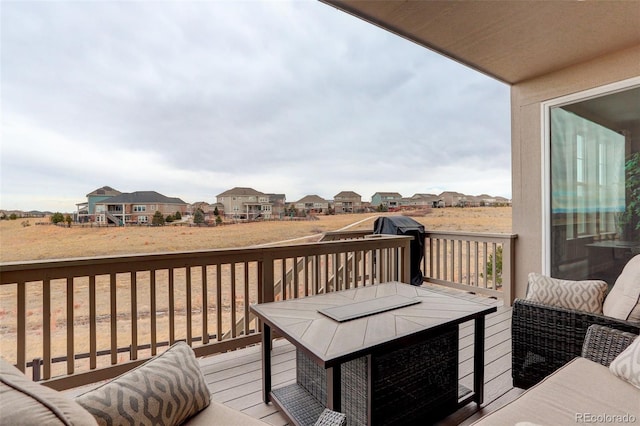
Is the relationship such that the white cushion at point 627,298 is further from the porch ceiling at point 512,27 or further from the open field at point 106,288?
the open field at point 106,288

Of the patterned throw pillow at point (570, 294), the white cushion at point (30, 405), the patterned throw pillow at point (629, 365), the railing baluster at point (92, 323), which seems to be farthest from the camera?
the railing baluster at point (92, 323)

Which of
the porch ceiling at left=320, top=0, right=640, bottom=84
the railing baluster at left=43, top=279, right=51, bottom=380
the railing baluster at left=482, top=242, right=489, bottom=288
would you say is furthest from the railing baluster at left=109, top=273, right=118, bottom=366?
the railing baluster at left=482, top=242, right=489, bottom=288

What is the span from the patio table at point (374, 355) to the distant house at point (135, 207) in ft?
4.65

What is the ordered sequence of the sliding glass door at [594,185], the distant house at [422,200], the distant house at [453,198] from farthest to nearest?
the distant house at [422,200]
the distant house at [453,198]
the sliding glass door at [594,185]

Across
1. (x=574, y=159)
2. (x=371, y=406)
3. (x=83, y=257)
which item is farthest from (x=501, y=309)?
(x=83, y=257)

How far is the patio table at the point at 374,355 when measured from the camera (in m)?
1.48

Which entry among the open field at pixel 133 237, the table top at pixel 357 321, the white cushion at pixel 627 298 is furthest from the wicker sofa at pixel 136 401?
the white cushion at pixel 627 298

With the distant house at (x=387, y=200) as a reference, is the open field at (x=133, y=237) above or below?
below

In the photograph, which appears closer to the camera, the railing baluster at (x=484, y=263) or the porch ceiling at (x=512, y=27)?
the porch ceiling at (x=512, y=27)

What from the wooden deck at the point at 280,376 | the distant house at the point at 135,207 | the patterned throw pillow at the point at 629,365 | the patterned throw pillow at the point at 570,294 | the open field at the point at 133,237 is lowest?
the wooden deck at the point at 280,376

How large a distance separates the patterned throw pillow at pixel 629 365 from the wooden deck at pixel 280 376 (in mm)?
748

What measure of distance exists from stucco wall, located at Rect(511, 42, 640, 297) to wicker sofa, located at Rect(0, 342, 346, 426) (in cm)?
379

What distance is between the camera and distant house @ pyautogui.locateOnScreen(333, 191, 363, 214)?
432 cm

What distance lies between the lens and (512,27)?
2.76 m
